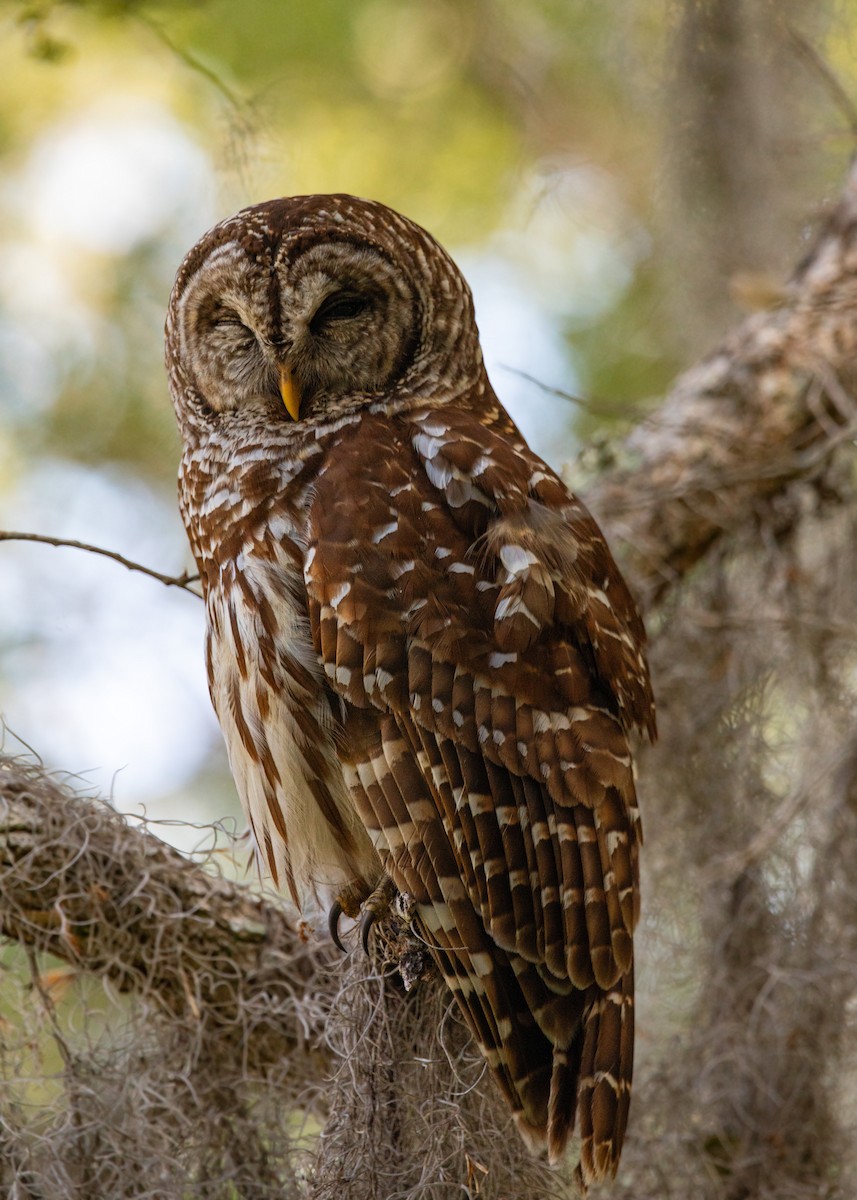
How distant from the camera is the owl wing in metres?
2.46

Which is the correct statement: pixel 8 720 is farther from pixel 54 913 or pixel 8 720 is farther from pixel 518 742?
pixel 518 742

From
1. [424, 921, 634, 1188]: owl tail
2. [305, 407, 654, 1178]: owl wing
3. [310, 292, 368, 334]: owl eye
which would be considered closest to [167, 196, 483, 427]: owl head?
[310, 292, 368, 334]: owl eye

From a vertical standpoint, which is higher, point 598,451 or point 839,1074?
point 598,451

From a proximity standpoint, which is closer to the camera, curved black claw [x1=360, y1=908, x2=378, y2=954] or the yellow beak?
curved black claw [x1=360, y1=908, x2=378, y2=954]

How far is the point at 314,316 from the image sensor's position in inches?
113

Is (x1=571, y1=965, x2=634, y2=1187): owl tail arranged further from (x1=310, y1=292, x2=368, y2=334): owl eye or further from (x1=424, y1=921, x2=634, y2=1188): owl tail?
(x1=310, y1=292, x2=368, y2=334): owl eye

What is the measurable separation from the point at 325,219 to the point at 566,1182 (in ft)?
6.52

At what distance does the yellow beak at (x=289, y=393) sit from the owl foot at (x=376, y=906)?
3.11 ft

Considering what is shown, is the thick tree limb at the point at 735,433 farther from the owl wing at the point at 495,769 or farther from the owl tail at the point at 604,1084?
the owl tail at the point at 604,1084

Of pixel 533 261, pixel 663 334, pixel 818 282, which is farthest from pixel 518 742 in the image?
pixel 533 261

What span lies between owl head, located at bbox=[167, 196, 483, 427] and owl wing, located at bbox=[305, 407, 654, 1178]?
34 cm

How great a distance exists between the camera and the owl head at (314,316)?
9.28 feet

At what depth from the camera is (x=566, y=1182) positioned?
264 centimetres

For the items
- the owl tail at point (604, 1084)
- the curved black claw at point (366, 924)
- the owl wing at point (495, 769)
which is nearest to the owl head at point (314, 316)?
the owl wing at point (495, 769)
